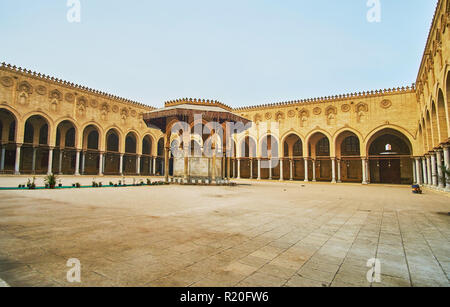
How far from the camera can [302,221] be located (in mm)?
4938

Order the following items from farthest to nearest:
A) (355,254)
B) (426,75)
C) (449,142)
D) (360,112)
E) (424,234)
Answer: (360,112) → (426,75) → (449,142) → (424,234) → (355,254)

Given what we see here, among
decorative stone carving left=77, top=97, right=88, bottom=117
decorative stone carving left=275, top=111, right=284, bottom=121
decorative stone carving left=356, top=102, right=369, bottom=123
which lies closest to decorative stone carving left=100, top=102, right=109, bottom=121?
decorative stone carving left=77, top=97, right=88, bottom=117

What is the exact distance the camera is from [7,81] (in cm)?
2002

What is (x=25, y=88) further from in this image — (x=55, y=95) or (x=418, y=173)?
(x=418, y=173)

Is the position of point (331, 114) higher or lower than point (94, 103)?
lower

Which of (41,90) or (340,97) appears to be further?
(340,97)

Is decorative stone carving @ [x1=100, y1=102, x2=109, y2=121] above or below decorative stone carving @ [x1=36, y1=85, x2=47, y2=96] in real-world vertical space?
below

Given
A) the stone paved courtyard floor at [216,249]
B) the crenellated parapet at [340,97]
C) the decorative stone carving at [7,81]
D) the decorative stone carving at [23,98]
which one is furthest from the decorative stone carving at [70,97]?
the stone paved courtyard floor at [216,249]

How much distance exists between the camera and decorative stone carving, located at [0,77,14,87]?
19.8m

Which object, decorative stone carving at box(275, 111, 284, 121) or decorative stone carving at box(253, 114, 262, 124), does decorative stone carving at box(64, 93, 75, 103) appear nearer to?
decorative stone carving at box(253, 114, 262, 124)

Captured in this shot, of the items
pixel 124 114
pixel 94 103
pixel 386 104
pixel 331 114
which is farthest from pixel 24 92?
pixel 386 104
